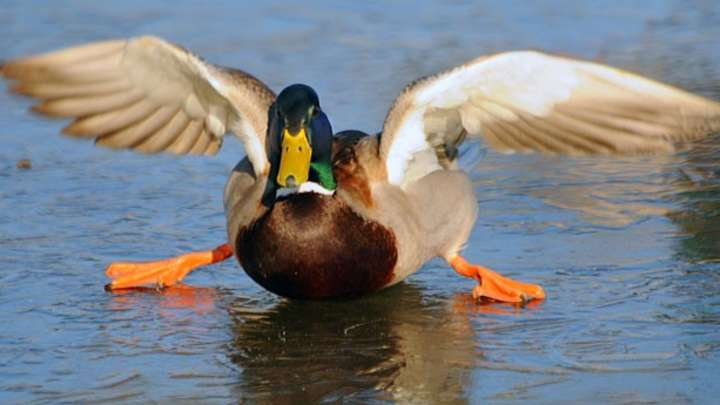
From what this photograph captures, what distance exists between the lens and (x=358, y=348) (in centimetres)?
493

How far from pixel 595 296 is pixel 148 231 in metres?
2.06

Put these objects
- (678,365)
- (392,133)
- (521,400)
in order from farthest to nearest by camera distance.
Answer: (392,133) < (678,365) < (521,400)

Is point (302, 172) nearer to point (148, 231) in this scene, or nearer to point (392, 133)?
point (392, 133)

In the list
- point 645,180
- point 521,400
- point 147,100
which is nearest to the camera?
point 521,400

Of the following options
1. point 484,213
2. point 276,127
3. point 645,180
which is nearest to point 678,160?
point 645,180

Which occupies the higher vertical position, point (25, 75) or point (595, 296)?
point (25, 75)

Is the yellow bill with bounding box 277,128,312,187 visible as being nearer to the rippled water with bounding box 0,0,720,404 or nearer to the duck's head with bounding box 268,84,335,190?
the duck's head with bounding box 268,84,335,190

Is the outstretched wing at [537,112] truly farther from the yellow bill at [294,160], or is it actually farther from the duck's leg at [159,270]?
the duck's leg at [159,270]

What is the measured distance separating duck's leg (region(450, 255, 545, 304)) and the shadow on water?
7 cm

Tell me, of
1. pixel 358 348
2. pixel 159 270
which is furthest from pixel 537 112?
pixel 159 270

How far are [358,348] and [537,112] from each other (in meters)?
1.44

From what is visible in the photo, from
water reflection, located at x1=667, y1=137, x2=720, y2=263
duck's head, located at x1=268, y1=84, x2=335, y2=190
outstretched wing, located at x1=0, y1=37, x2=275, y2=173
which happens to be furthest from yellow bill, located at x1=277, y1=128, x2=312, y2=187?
water reflection, located at x1=667, y1=137, x2=720, y2=263

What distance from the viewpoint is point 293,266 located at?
5320 millimetres

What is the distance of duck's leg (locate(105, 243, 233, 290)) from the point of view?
5750 millimetres
